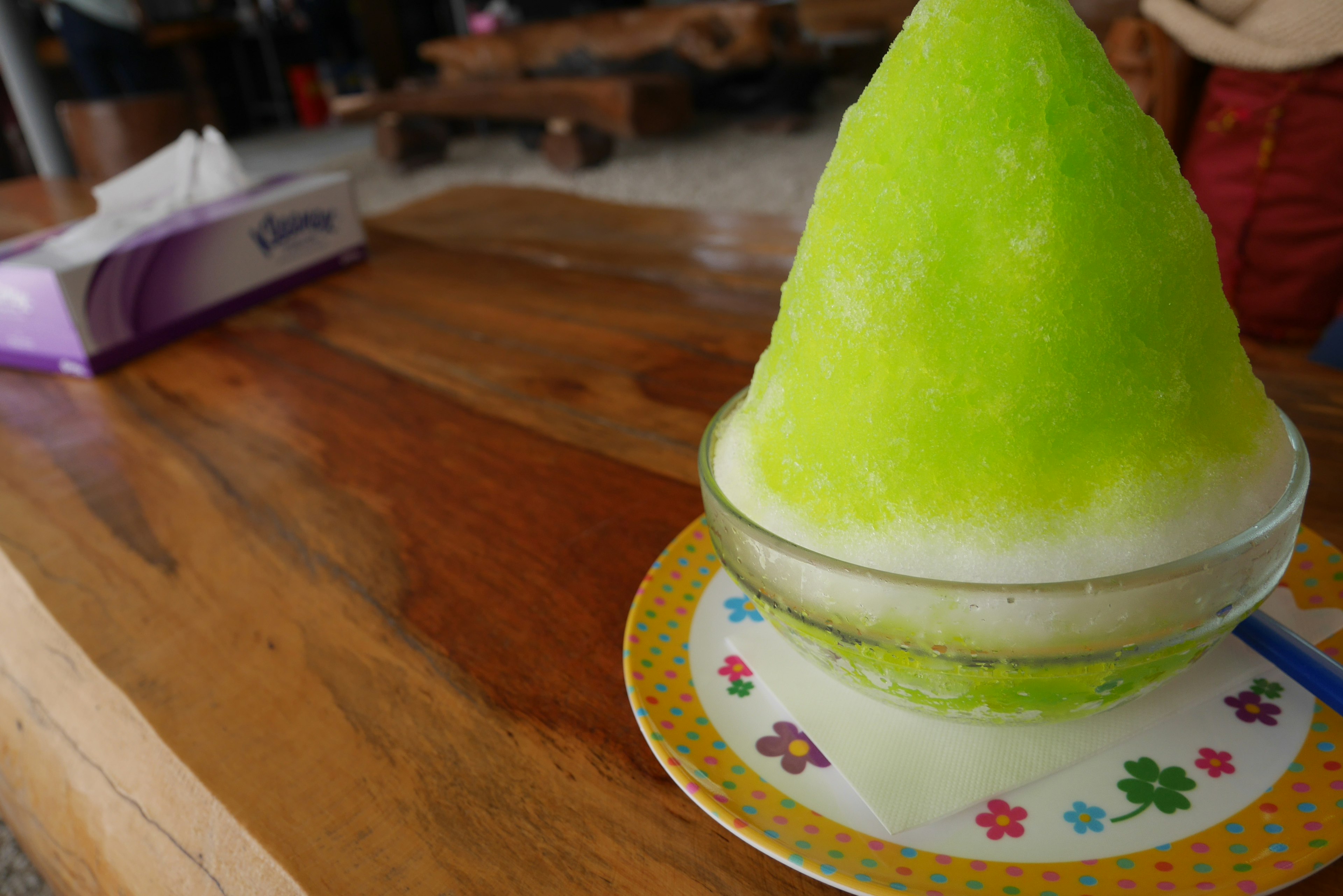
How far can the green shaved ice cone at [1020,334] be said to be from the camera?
244 mm

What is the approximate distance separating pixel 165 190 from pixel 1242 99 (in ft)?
3.96

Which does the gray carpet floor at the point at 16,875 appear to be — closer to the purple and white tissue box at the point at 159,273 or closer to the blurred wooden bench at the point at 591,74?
the purple and white tissue box at the point at 159,273

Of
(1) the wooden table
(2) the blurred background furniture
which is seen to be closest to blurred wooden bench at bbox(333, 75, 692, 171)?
(2) the blurred background furniture

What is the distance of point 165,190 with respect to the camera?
94cm

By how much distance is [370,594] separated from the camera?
442 millimetres

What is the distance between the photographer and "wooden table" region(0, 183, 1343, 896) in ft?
1.01

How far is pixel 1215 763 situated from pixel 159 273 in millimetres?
863

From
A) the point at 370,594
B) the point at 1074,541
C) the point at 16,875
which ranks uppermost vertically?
the point at 1074,541

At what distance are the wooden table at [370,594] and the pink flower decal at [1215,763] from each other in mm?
37

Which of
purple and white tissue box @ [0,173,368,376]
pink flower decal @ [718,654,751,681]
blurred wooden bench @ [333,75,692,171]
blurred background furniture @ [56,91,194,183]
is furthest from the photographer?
blurred wooden bench @ [333,75,692,171]

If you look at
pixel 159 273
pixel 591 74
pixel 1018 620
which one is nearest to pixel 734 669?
pixel 1018 620

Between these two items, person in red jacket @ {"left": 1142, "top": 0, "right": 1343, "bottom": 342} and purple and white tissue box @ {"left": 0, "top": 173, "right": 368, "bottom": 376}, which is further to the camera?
person in red jacket @ {"left": 1142, "top": 0, "right": 1343, "bottom": 342}

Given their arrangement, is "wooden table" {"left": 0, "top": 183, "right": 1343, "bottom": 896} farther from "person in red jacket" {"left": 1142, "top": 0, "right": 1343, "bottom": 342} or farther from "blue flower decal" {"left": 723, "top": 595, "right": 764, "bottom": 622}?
"person in red jacket" {"left": 1142, "top": 0, "right": 1343, "bottom": 342}

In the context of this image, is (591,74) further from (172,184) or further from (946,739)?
(946,739)
